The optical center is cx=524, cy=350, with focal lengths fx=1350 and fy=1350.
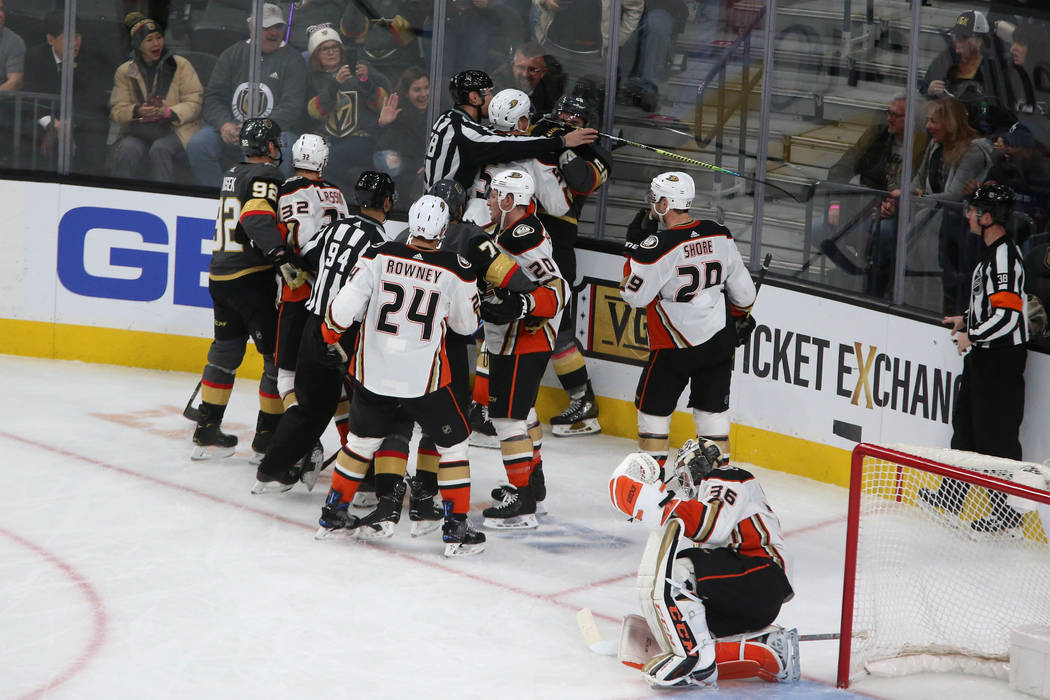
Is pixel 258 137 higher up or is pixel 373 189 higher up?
pixel 258 137

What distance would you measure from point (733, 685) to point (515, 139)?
124 inches

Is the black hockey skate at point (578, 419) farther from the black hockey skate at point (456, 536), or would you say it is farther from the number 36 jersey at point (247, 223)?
the black hockey skate at point (456, 536)

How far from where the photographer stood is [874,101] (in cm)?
596

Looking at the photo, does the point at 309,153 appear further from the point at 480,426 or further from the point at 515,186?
the point at 480,426

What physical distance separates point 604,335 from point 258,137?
204cm

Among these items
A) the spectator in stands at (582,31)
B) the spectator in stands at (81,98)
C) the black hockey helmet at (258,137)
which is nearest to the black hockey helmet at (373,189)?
the black hockey helmet at (258,137)

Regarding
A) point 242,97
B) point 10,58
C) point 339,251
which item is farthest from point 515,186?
point 10,58

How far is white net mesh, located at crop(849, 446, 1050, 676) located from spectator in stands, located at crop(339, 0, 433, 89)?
3935 mm

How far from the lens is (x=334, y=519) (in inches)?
191

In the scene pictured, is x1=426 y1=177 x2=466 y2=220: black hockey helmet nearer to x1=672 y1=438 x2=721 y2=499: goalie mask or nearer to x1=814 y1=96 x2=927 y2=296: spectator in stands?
x1=672 y1=438 x2=721 y2=499: goalie mask

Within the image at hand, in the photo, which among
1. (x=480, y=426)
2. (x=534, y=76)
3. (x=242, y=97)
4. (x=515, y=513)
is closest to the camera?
(x=515, y=513)

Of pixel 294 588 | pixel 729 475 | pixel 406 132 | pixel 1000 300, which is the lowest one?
pixel 294 588

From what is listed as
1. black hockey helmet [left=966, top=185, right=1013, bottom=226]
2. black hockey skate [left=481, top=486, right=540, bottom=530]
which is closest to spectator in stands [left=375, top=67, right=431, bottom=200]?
black hockey skate [left=481, top=486, right=540, bottom=530]

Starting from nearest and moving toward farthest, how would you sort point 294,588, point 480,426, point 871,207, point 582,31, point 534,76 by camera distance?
point 294,588 → point 871,207 → point 480,426 → point 582,31 → point 534,76
